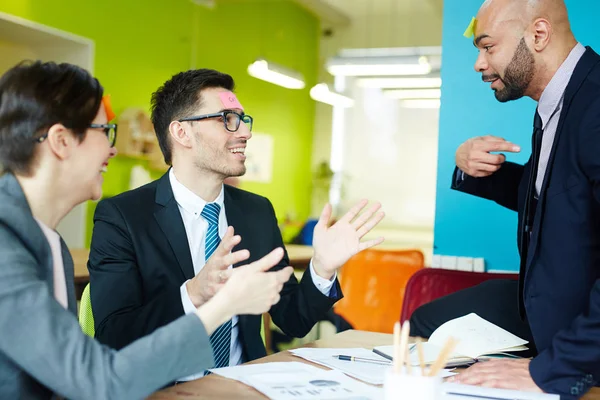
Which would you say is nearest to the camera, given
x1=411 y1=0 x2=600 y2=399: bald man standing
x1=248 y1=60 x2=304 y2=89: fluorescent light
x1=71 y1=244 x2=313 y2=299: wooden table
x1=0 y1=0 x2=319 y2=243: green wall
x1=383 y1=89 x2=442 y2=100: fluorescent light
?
x1=411 y1=0 x2=600 y2=399: bald man standing

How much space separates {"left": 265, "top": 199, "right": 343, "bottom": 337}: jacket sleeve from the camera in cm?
198

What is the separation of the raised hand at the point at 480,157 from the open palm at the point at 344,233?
454 mm

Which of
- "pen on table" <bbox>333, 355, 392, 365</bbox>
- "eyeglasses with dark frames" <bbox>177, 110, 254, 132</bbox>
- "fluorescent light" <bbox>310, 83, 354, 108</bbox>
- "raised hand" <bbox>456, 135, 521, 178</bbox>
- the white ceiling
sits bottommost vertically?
"pen on table" <bbox>333, 355, 392, 365</bbox>

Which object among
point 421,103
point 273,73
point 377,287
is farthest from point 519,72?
point 421,103

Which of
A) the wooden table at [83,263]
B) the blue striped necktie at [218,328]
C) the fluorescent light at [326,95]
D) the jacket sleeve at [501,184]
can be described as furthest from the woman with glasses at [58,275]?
the fluorescent light at [326,95]

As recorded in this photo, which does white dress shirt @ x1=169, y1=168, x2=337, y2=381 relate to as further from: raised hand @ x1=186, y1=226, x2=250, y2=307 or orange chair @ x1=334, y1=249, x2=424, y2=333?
orange chair @ x1=334, y1=249, x2=424, y2=333

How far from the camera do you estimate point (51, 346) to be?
3.40ft

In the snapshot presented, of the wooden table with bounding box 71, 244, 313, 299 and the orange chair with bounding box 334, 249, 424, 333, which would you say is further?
the orange chair with bounding box 334, 249, 424, 333

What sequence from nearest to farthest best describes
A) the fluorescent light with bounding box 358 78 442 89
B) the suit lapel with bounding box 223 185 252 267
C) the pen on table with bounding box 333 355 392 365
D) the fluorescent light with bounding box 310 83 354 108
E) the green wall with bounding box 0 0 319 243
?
the pen on table with bounding box 333 355 392 365, the suit lapel with bounding box 223 185 252 267, the green wall with bounding box 0 0 319 243, the fluorescent light with bounding box 358 78 442 89, the fluorescent light with bounding box 310 83 354 108

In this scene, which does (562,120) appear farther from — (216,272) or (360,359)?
(216,272)

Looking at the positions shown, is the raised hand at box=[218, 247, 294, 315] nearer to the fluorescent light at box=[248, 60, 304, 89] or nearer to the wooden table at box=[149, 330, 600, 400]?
the wooden table at box=[149, 330, 600, 400]

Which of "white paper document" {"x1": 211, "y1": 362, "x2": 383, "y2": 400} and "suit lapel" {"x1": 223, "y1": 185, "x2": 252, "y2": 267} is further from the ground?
"suit lapel" {"x1": 223, "y1": 185, "x2": 252, "y2": 267}

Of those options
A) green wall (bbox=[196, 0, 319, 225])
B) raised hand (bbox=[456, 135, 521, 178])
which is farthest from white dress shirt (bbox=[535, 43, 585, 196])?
green wall (bbox=[196, 0, 319, 225])

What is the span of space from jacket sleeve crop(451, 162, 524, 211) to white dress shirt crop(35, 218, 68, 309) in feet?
4.73
